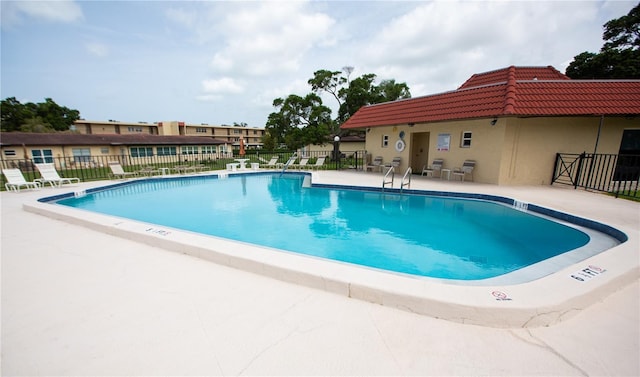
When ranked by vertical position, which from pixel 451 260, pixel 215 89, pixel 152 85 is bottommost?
pixel 451 260

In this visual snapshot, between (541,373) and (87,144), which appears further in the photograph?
(87,144)

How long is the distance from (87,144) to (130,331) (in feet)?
107

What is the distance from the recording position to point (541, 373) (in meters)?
1.78

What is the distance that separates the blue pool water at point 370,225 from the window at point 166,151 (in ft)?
68.4

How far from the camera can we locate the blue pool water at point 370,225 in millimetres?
4820

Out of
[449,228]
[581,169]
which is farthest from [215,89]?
[581,169]

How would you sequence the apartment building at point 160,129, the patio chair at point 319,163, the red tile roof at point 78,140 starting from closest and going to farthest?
the patio chair at point 319,163
the red tile roof at point 78,140
the apartment building at point 160,129

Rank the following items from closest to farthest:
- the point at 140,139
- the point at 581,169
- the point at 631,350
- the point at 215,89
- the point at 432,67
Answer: the point at 631,350, the point at 581,169, the point at 432,67, the point at 215,89, the point at 140,139

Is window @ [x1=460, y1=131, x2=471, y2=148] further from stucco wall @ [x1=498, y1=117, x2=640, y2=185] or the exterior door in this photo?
the exterior door

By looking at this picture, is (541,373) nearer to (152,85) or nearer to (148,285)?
(148,285)

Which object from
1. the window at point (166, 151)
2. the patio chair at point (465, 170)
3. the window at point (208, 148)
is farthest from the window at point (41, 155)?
the patio chair at point (465, 170)

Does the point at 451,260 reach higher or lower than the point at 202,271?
lower

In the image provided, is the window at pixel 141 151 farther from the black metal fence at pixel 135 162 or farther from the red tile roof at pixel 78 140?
the red tile roof at pixel 78 140

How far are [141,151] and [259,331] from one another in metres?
32.6
